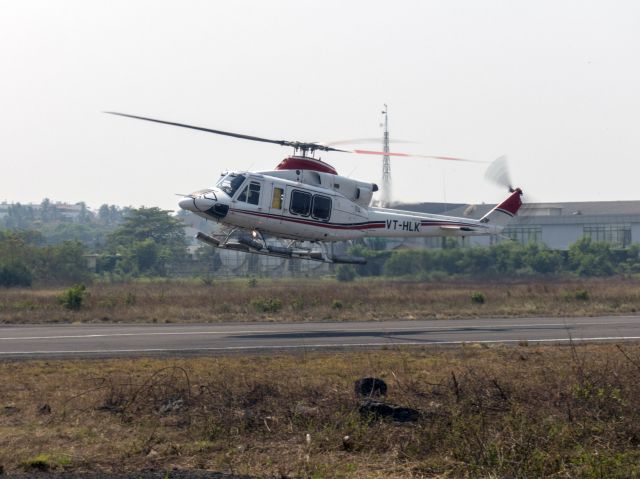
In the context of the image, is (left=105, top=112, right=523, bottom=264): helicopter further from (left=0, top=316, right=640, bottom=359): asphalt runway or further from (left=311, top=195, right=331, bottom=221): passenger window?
(left=0, top=316, right=640, bottom=359): asphalt runway

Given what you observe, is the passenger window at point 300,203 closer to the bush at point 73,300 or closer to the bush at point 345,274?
the bush at point 73,300

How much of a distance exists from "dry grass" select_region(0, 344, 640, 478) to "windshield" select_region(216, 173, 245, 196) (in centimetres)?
1060

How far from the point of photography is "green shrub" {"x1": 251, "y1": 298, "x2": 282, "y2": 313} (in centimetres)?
3153

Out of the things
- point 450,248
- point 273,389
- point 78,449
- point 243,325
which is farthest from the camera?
point 450,248

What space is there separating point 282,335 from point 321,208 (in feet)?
17.6

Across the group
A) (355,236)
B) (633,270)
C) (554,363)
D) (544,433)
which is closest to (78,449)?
(544,433)

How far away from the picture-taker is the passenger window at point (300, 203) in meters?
26.4

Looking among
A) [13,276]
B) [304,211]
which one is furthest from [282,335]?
[13,276]

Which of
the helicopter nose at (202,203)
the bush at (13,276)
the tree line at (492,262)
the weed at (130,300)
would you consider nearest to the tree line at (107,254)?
the bush at (13,276)

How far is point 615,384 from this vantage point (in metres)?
12.8

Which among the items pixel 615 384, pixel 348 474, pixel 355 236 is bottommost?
pixel 348 474

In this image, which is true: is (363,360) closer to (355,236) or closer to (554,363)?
(554,363)

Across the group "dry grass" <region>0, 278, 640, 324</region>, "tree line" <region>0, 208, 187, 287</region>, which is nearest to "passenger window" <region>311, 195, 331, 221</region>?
"dry grass" <region>0, 278, 640, 324</region>

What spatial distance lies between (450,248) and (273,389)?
159ft
